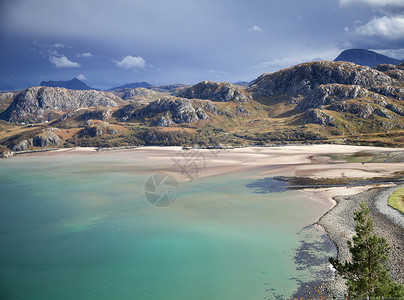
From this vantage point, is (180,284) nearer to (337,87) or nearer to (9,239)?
(9,239)

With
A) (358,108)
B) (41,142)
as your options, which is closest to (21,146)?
(41,142)

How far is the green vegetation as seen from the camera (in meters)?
36.3

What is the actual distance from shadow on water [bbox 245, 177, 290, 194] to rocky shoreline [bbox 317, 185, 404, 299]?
10.8 m

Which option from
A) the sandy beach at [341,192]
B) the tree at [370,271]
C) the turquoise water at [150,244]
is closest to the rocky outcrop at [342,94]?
the sandy beach at [341,192]

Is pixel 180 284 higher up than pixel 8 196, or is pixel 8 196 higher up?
pixel 8 196

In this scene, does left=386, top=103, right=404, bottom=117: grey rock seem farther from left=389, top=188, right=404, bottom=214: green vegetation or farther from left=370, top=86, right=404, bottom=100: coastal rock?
left=389, top=188, right=404, bottom=214: green vegetation

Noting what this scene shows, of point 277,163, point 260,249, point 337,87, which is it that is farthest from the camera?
point 337,87

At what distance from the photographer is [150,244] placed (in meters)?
30.0

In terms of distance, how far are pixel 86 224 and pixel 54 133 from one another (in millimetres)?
148394

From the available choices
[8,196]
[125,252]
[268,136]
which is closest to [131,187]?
[8,196]

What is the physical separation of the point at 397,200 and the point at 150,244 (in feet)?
125

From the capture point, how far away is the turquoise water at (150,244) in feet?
72.3

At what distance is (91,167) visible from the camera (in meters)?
84.2

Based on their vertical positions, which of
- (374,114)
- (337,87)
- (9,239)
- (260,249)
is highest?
(337,87)
